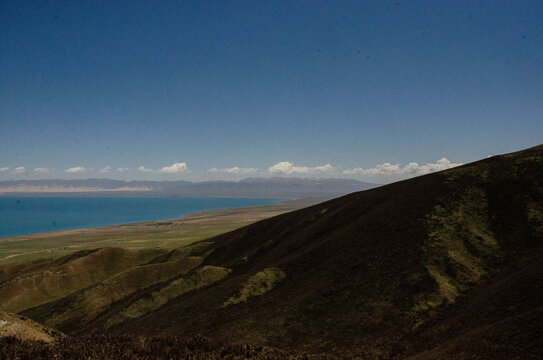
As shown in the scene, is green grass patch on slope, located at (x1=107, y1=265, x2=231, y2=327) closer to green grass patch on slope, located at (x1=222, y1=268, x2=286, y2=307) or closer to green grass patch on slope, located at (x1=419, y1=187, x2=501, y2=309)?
green grass patch on slope, located at (x1=222, y1=268, x2=286, y2=307)

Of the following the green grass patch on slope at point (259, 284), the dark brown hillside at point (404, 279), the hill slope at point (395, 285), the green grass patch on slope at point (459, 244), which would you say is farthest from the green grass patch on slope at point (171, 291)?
the green grass patch on slope at point (459, 244)

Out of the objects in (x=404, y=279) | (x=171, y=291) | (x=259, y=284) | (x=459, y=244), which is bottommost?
(x=171, y=291)

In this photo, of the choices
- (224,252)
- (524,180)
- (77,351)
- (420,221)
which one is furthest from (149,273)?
(524,180)

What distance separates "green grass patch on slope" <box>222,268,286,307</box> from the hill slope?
0.69 ft

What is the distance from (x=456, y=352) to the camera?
1856 cm

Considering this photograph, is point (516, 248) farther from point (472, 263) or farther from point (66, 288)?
point (66, 288)

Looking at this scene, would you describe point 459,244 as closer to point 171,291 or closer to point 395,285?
point 395,285

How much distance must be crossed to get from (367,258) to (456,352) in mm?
28329

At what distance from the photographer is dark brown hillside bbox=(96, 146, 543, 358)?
2772 cm

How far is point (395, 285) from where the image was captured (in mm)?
37594

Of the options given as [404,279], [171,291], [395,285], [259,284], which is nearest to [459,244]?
[404,279]

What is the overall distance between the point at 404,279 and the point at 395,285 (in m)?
1.73

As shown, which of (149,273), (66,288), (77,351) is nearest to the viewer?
(77,351)

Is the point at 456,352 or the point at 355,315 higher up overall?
the point at 456,352
